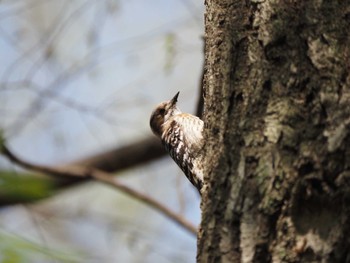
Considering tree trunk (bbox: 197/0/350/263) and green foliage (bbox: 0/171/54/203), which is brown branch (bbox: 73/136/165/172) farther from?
green foliage (bbox: 0/171/54/203)

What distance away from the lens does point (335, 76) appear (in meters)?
2.62

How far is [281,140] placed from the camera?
2.59 m

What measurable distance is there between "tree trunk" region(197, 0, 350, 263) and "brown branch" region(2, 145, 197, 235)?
2.87m

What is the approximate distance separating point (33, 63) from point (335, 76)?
4553 millimetres

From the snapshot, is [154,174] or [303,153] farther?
[154,174]

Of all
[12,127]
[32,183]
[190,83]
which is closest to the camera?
[32,183]

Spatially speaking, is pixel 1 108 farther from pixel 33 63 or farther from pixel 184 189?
pixel 184 189

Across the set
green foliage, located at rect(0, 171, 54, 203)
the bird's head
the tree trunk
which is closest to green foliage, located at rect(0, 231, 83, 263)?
green foliage, located at rect(0, 171, 54, 203)

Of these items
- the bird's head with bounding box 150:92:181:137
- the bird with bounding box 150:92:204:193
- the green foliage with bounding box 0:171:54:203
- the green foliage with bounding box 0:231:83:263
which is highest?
the bird's head with bounding box 150:92:181:137

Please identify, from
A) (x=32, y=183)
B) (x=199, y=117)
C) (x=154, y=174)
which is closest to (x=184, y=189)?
(x=154, y=174)

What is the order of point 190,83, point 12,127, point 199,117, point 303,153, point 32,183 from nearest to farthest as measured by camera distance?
point 32,183 → point 303,153 → point 199,117 → point 12,127 → point 190,83

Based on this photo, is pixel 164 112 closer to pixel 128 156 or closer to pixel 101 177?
pixel 101 177

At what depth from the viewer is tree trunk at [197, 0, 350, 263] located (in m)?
2.47

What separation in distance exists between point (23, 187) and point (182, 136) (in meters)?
3.37
